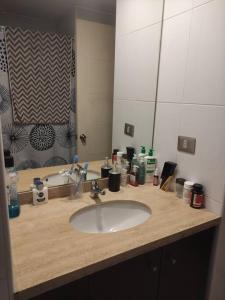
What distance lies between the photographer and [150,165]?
4.66ft

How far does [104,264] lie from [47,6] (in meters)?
1.10

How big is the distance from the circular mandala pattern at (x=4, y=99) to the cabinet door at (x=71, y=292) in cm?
75

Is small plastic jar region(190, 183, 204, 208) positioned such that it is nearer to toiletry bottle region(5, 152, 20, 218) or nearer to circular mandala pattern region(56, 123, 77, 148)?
circular mandala pattern region(56, 123, 77, 148)

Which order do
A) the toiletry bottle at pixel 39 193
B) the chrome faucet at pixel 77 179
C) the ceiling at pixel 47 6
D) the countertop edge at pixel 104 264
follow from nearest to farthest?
the countertop edge at pixel 104 264 → the ceiling at pixel 47 6 → the toiletry bottle at pixel 39 193 → the chrome faucet at pixel 77 179

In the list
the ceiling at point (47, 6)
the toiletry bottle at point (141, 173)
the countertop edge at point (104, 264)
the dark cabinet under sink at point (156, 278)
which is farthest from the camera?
the toiletry bottle at point (141, 173)

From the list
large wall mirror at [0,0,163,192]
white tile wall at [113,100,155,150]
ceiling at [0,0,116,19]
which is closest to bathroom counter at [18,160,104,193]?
large wall mirror at [0,0,163,192]

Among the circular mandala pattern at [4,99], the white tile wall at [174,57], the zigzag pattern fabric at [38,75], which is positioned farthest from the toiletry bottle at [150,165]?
the circular mandala pattern at [4,99]

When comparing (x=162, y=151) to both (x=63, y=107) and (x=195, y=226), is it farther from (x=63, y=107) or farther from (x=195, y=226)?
(x=63, y=107)

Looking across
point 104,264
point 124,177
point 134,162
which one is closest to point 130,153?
point 134,162

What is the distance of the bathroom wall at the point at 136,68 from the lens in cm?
132

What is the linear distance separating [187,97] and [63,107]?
653mm

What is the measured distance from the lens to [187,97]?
1.19 metres

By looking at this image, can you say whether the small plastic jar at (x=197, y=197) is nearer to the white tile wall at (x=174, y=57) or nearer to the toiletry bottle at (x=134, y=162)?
the toiletry bottle at (x=134, y=162)

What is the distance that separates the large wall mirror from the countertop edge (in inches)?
21.6
